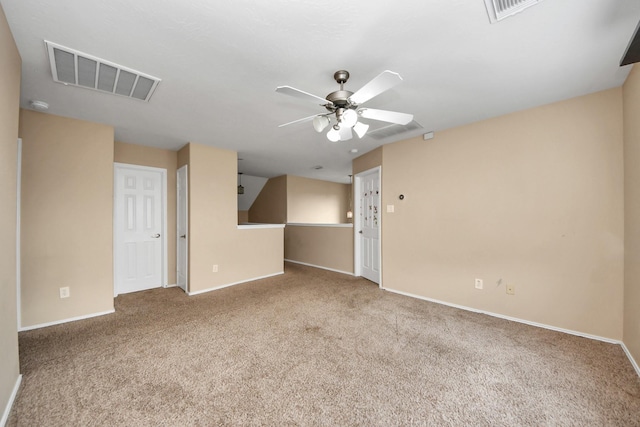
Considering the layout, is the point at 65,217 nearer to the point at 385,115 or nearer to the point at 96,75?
the point at 96,75

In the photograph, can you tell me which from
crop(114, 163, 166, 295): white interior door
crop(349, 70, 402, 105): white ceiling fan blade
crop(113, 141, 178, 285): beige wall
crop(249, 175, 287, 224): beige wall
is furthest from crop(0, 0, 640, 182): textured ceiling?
crop(249, 175, 287, 224): beige wall

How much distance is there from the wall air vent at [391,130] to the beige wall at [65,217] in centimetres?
331

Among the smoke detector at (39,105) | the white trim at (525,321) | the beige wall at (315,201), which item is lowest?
the white trim at (525,321)

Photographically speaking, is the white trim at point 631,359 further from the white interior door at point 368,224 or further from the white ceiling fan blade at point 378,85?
the white ceiling fan blade at point 378,85

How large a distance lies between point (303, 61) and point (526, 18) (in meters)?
1.36

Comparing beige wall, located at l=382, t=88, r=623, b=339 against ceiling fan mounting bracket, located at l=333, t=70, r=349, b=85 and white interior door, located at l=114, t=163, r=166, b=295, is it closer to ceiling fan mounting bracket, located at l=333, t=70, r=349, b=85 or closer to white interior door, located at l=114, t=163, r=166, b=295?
ceiling fan mounting bracket, located at l=333, t=70, r=349, b=85

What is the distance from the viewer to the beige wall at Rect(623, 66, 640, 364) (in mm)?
1909

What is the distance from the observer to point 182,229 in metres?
3.97

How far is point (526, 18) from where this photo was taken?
4.71 feet

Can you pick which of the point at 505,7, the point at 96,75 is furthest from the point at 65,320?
the point at 505,7

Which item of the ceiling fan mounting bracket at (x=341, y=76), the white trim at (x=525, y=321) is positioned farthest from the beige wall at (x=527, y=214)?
the ceiling fan mounting bracket at (x=341, y=76)

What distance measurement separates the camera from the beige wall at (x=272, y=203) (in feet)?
21.5

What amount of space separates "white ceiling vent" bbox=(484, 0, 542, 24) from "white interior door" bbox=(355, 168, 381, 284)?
2654 millimetres

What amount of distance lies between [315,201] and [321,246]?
2.05m
